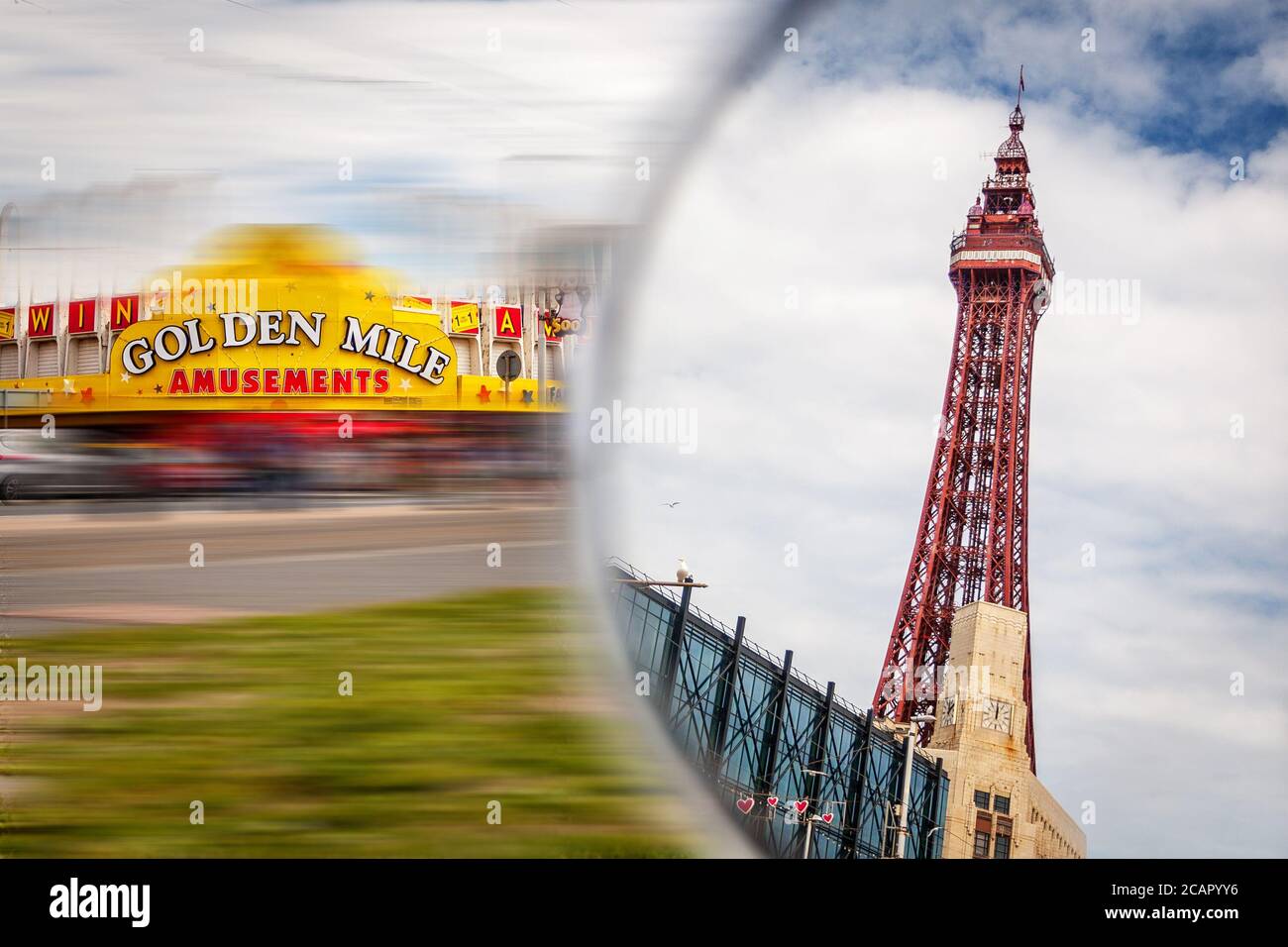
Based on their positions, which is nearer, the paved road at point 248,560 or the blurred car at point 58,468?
the paved road at point 248,560

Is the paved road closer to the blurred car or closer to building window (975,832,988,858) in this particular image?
the blurred car

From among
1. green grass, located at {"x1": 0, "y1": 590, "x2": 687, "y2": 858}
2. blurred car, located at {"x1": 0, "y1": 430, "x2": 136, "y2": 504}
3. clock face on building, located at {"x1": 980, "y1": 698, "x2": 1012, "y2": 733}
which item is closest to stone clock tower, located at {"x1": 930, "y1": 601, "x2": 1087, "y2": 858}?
clock face on building, located at {"x1": 980, "y1": 698, "x2": 1012, "y2": 733}

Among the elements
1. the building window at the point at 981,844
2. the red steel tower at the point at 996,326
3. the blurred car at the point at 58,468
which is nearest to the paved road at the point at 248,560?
the blurred car at the point at 58,468

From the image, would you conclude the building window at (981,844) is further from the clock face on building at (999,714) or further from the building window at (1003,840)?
the clock face on building at (999,714)

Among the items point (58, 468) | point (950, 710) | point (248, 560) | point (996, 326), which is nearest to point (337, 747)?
point (248, 560)
